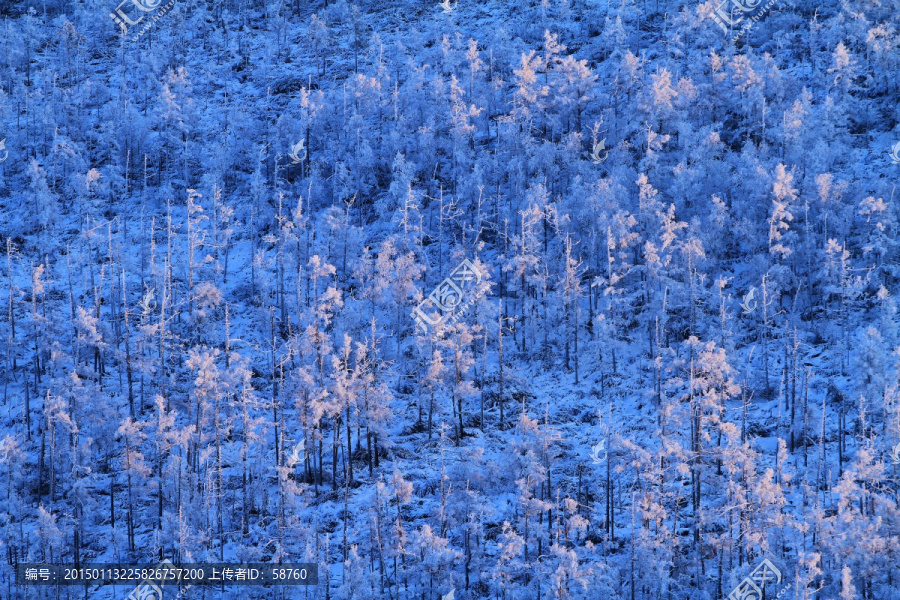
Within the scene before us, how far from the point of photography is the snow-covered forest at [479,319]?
52812 millimetres

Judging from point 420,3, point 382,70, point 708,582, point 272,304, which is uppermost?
point 420,3

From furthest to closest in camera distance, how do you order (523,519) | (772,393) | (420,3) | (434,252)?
(420,3) → (434,252) → (772,393) → (523,519)

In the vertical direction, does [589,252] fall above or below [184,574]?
above

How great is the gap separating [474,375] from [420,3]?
71558 millimetres

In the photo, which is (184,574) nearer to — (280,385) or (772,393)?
(280,385)

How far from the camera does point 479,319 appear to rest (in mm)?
66188

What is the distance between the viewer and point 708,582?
5056cm

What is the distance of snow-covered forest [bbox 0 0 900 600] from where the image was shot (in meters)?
52.8

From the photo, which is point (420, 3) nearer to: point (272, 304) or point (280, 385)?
point (272, 304)

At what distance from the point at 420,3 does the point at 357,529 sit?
3316 inches

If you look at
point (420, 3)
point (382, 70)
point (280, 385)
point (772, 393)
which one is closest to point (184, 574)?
point (280, 385)

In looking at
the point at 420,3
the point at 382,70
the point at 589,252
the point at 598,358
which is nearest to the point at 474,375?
the point at 598,358

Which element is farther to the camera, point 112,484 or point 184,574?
point 112,484

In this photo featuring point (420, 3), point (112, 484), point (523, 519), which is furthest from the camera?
point (420, 3)
